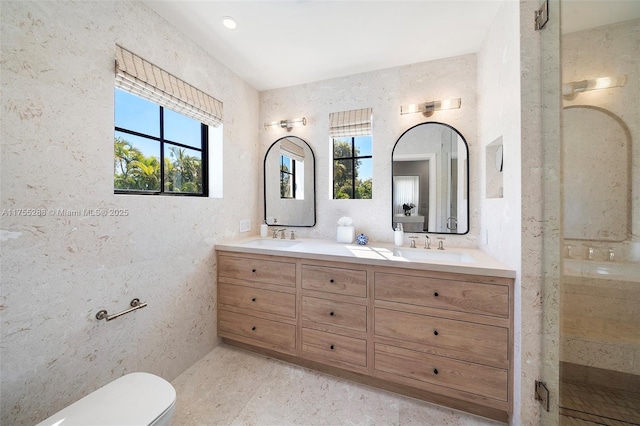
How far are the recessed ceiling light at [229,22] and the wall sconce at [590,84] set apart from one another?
2.03 metres

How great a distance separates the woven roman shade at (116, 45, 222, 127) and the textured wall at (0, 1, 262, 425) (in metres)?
0.06

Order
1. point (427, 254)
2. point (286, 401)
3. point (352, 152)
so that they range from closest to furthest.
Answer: point (286, 401) → point (427, 254) → point (352, 152)

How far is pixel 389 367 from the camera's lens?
1600 mm

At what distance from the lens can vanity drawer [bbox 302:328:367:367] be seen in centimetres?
168

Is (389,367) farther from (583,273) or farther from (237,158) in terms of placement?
(237,158)

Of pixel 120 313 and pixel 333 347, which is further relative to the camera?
pixel 333 347

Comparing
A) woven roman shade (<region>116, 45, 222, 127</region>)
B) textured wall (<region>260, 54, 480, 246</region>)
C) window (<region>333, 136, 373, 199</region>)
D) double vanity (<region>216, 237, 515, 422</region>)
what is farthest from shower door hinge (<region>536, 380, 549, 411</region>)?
woven roman shade (<region>116, 45, 222, 127</region>)

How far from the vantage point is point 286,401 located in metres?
1.58

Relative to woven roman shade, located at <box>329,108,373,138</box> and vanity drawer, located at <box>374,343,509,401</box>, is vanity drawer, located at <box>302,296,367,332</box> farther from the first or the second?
woven roman shade, located at <box>329,108,373,138</box>

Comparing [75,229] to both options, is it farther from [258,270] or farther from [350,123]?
[350,123]

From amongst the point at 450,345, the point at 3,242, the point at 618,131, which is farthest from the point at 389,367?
the point at 3,242

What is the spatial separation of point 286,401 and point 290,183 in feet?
6.27

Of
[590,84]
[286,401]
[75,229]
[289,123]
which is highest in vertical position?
[289,123]

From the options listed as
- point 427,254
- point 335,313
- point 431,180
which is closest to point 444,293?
point 427,254
